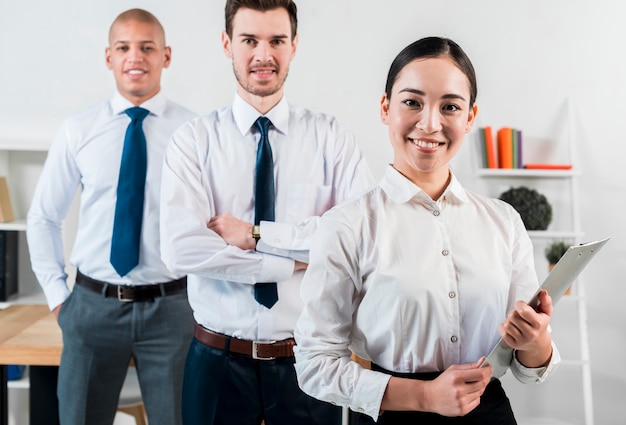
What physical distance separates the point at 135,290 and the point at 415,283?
1.42 meters

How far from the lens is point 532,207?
355 cm

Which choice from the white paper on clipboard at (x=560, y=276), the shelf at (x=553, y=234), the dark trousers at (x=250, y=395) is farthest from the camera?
the shelf at (x=553, y=234)

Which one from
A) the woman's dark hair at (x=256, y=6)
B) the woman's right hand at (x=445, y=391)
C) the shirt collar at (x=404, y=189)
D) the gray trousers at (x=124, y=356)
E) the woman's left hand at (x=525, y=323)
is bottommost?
the gray trousers at (x=124, y=356)

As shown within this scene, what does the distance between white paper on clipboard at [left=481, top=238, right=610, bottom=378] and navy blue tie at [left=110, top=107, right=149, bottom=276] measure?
4.92ft

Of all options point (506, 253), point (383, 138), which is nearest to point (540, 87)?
point (383, 138)

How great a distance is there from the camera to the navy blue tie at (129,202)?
2371 millimetres

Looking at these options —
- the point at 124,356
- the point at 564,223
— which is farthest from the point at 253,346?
the point at 564,223

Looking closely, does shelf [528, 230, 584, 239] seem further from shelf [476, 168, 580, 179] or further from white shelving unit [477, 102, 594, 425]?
shelf [476, 168, 580, 179]

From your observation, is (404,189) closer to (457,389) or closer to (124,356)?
(457,389)

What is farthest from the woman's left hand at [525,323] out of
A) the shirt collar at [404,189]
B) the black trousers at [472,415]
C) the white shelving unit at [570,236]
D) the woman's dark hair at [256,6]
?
the white shelving unit at [570,236]

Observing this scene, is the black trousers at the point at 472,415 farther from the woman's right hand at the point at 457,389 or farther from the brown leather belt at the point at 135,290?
the brown leather belt at the point at 135,290

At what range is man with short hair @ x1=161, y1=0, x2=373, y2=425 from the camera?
1775mm

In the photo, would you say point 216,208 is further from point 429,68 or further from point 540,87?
point 540,87

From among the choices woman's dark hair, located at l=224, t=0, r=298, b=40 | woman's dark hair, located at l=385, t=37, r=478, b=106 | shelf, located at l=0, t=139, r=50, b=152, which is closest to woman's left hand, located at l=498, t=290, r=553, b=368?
woman's dark hair, located at l=385, t=37, r=478, b=106
